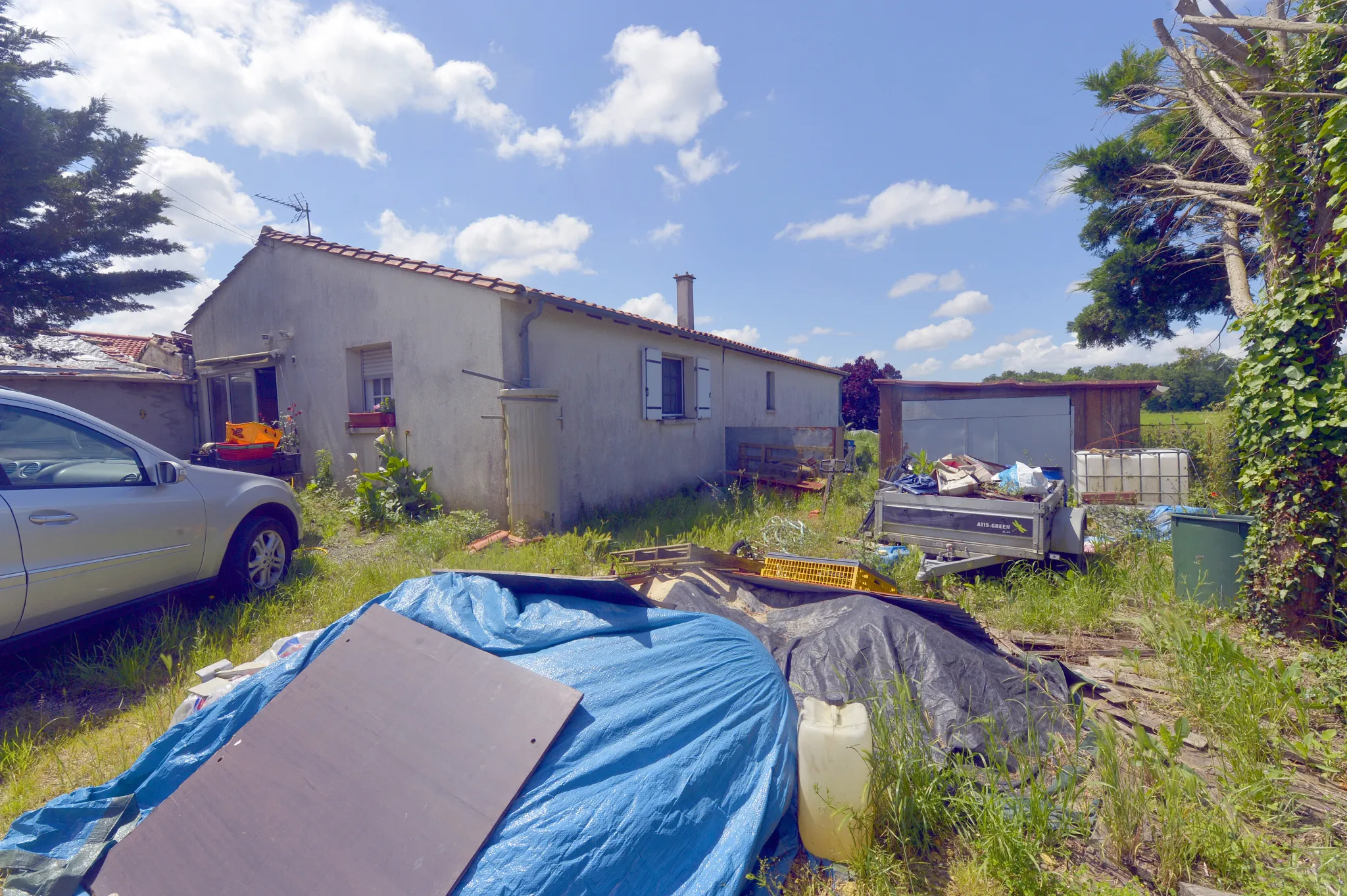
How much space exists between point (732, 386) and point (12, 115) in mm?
13361

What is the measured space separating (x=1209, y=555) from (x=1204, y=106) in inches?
146

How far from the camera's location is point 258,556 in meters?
4.80

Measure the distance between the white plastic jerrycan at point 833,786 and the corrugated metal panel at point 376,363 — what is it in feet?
26.7

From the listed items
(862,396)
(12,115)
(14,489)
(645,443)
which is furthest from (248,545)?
(862,396)

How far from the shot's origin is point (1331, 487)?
387 cm

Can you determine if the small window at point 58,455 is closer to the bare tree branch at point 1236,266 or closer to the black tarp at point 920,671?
the black tarp at point 920,671

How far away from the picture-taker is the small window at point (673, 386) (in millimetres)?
11117

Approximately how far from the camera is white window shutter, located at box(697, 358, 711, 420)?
11289 mm

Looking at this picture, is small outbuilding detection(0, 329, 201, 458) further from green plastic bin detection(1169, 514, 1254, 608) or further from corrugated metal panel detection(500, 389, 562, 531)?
green plastic bin detection(1169, 514, 1254, 608)

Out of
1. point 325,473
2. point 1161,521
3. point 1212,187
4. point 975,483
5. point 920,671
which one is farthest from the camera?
point 325,473

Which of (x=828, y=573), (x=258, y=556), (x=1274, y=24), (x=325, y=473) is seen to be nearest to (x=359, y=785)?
(x=828, y=573)

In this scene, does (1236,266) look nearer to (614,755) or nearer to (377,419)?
(614,755)

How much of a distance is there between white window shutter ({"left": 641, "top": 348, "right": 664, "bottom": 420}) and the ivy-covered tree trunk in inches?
284

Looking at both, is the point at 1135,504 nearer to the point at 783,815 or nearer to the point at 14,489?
the point at 783,815
